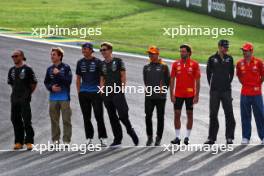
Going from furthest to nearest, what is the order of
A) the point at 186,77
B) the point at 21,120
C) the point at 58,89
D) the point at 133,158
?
1. the point at 21,120
2. the point at 186,77
3. the point at 58,89
4. the point at 133,158

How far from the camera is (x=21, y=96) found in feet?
46.9

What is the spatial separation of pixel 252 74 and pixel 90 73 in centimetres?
292

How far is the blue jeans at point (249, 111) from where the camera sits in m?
14.4

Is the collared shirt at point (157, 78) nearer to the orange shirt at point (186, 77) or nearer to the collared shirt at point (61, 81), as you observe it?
the orange shirt at point (186, 77)

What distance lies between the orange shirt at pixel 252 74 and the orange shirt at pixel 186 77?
0.86 metres

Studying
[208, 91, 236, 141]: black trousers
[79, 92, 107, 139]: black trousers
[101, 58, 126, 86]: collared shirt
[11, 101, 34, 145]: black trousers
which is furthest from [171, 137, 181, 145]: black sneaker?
[11, 101, 34, 145]: black trousers

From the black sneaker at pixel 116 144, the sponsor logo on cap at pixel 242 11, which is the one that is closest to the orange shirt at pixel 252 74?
the black sneaker at pixel 116 144

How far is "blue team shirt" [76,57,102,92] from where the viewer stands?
1421 cm

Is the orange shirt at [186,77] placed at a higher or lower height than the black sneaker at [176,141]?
higher

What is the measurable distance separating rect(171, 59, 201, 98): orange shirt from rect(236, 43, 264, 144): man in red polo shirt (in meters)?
0.87

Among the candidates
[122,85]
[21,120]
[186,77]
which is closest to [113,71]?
[122,85]

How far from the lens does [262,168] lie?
477 inches

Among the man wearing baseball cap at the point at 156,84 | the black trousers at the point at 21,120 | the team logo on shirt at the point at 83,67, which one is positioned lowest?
the black trousers at the point at 21,120

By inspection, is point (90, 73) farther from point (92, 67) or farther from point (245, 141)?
point (245, 141)
